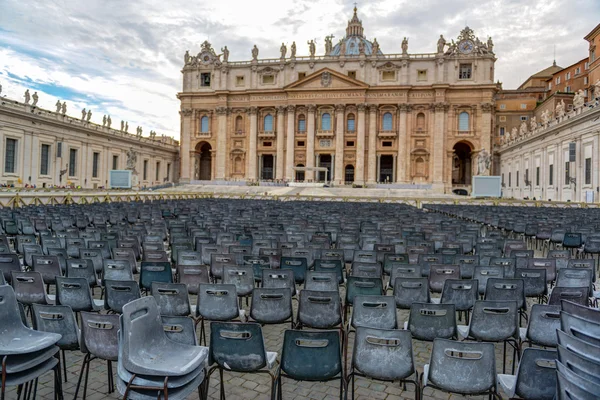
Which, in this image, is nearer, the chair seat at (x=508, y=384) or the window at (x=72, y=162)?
the chair seat at (x=508, y=384)

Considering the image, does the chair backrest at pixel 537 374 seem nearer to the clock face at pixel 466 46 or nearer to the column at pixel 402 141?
the column at pixel 402 141

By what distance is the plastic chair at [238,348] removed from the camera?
3.84 m

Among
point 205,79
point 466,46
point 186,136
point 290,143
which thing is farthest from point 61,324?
point 205,79

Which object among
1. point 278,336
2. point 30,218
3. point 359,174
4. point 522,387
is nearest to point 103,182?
point 359,174

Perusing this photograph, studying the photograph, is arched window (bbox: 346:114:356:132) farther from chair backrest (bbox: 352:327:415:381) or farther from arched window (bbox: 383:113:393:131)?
chair backrest (bbox: 352:327:415:381)

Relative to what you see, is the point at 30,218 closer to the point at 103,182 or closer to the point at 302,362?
the point at 302,362

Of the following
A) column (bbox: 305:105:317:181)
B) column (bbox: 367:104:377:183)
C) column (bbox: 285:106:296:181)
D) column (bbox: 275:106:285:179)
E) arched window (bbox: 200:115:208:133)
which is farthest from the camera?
arched window (bbox: 200:115:208:133)

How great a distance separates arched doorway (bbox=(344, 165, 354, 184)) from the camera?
224 ft

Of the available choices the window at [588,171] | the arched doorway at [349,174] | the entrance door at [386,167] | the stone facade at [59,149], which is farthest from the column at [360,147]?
the stone facade at [59,149]

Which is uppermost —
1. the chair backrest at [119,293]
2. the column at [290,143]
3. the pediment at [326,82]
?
the pediment at [326,82]

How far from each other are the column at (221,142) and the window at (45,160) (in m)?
28.7

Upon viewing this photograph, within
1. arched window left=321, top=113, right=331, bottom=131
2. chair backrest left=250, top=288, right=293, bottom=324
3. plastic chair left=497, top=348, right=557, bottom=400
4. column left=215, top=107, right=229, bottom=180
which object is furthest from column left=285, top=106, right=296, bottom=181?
plastic chair left=497, top=348, right=557, bottom=400

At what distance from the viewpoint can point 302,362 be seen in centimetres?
384

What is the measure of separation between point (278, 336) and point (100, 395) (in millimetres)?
2813
